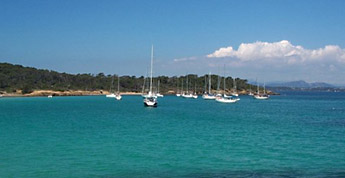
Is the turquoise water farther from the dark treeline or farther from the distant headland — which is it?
the dark treeline

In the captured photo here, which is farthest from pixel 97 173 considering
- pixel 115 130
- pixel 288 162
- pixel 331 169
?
pixel 115 130

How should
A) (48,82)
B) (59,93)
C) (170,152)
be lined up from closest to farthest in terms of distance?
(170,152) → (59,93) → (48,82)

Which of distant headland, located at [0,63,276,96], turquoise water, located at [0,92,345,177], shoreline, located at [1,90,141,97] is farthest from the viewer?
distant headland, located at [0,63,276,96]

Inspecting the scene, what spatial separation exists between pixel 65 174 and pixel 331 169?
14.8 m

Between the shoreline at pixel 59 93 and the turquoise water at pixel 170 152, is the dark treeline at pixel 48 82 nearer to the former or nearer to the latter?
the shoreline at pixel 59 93

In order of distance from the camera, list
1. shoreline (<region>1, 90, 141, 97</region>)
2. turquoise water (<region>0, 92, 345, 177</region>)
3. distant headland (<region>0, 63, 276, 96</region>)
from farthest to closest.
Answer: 1. distant headland (<region>0, 63, 276, 96</region>)
2. shoreline (<region>1, 90, 141, 97</region>)
3. turquoise water (<region>0, 92, 345, 177</region>)

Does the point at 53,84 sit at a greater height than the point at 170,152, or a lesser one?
greater

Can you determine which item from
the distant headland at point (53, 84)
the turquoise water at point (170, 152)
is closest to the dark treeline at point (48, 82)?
the distant headland at point (53, 84)

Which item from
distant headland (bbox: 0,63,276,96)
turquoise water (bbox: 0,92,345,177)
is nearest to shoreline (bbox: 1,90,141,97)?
distant headland (bbox: 0,63,276,96)

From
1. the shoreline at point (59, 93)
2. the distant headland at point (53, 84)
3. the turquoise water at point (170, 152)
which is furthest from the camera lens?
the distant headland at point (53, 84)

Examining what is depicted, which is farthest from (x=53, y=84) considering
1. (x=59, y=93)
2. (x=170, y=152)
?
(x=170, y=152)

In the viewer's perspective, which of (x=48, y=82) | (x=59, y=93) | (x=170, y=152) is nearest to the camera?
(x=170, y=152)

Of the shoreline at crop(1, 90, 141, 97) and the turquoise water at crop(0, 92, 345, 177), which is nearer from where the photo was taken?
the turquoise water at crop(0, 92, 345, 177)

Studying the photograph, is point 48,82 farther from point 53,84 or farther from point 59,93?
Answer: point 59,93
